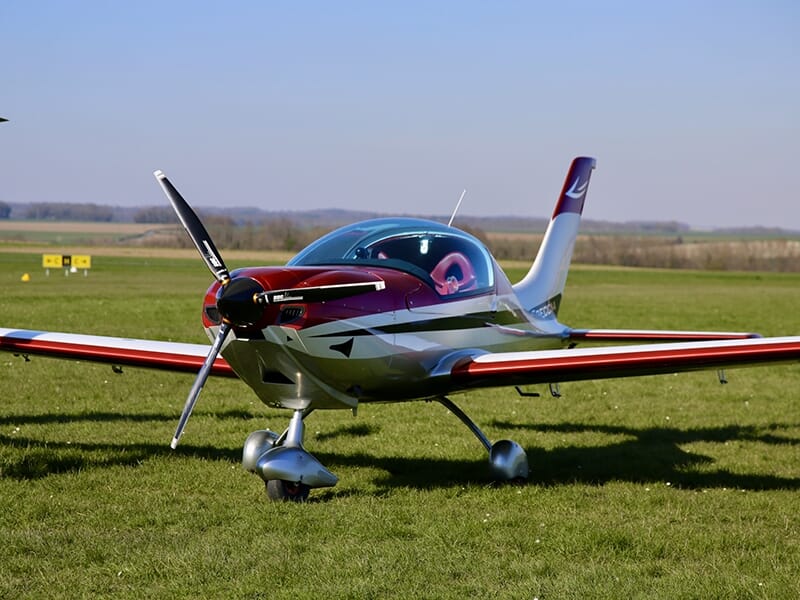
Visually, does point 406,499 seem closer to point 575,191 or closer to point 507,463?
point 507,463

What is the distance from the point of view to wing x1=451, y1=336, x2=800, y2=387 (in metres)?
A: 7.91

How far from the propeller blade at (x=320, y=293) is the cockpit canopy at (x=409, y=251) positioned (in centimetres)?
68

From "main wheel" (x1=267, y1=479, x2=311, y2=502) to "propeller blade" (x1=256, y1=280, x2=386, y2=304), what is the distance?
4.94 ft

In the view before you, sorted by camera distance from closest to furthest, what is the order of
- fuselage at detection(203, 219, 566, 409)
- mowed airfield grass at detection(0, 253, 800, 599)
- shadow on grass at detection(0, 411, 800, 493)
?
mowed airfield grass at detection(0, 253, 800, 599) < fuselage at detection(203, 219, 566, 409) < shadow on grass at detection(0, 411, 800, 493)

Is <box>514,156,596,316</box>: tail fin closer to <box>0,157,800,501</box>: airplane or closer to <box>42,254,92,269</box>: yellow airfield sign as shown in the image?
<box>0,157,800,501</box>: airplane

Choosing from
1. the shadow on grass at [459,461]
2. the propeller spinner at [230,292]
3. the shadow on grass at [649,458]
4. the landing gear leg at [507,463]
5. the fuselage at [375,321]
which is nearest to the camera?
the propeller spinner at [230,292]

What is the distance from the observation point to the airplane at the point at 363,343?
7.49 m

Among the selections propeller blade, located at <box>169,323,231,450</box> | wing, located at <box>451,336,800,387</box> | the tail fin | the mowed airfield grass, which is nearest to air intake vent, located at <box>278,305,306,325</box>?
propeller blade, located at <box>169,323,231,450</box>

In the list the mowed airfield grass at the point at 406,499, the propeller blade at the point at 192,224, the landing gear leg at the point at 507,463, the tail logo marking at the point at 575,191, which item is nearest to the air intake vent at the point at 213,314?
the propeller blade at the point at 192,224

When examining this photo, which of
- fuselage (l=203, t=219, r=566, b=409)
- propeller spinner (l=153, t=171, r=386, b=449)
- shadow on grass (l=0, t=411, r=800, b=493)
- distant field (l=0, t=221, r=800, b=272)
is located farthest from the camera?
distant field (l=0, t=221, r=800, b=272)

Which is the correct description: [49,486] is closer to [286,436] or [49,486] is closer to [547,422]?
[286,436]

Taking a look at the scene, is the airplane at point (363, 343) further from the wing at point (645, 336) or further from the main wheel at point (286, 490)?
the wing at point (645, 336)

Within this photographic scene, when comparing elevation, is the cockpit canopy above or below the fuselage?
above

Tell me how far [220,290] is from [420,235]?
2.30 metres
